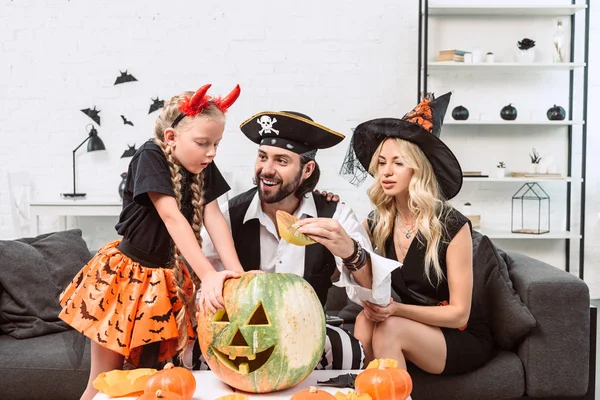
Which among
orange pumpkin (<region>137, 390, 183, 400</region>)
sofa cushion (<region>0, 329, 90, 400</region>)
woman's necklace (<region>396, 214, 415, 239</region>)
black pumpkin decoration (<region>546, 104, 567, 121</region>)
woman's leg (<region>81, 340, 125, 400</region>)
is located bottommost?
sofa cushion (<region>0, 329, 90, 400</region>)

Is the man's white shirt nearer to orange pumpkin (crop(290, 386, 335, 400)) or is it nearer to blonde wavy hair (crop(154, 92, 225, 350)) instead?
blonde wavy hair (crop(154, 92, 225, 350))

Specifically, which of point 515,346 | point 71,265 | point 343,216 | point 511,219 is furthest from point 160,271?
point 511,219

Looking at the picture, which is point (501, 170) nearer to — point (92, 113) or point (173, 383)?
point (92, 113)

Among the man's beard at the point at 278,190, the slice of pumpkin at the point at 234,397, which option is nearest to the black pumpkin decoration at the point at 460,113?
the man's beard at the point at 278,190

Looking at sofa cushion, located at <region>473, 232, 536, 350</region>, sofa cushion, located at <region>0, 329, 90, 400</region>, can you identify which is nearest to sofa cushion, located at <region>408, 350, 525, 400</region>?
sofa cushion, located at <region>473, 232, 536, 350</region>

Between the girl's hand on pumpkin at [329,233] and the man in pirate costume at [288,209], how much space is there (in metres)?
0.17

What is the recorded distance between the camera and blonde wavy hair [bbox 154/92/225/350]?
1940mm

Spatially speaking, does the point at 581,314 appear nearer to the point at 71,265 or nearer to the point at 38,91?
the point at 71,265

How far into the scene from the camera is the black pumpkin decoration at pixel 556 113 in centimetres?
512

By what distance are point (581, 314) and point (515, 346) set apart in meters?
0.28

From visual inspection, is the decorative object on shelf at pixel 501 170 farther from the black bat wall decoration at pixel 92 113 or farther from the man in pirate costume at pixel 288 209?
the black bat wall decoration at pixel 92 113

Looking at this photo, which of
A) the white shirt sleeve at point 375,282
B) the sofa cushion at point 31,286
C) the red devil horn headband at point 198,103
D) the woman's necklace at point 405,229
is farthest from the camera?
the sofa cushion at point 31,286

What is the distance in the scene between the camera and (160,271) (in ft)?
6.64

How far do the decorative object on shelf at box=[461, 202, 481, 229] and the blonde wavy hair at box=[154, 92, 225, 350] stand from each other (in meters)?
3.34
